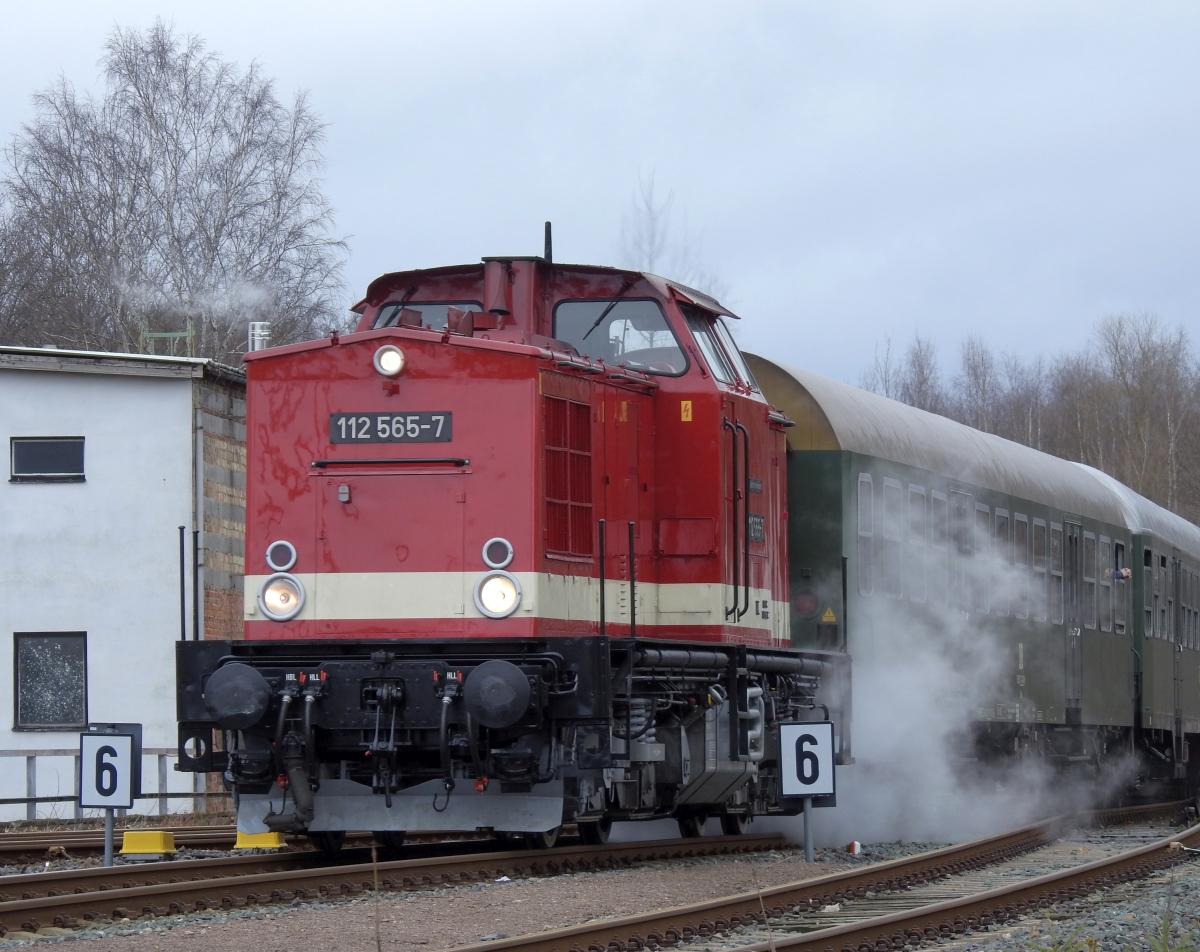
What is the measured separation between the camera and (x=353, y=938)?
7.46 meters

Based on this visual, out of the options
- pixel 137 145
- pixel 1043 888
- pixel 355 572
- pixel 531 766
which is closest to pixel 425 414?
pixel 355 572

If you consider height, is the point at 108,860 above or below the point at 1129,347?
below

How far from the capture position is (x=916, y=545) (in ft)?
47.9

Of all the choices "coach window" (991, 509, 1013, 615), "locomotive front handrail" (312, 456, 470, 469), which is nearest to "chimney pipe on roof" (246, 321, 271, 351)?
"coach window" (991, 509, 1013, 615)

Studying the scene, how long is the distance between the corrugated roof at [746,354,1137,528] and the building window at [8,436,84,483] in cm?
850

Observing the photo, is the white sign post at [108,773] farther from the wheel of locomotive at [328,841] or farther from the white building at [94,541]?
the white building at [94,541]

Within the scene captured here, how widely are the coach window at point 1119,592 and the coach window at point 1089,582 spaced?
2.37 ft

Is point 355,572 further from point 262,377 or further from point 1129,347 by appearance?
point 1129,347

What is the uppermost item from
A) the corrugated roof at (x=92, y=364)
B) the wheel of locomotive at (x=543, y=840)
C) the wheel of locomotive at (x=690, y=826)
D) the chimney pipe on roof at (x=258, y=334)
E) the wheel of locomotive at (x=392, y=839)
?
the chimney pipe on roof at (x=258, y=334)

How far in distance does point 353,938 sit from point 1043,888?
13.5 ft

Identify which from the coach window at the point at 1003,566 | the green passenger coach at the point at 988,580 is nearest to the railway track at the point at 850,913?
the green passenger coach at the point at 988,580

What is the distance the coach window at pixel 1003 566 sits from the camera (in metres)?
16.1

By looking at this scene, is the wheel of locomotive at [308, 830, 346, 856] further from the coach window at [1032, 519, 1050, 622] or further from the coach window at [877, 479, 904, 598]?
the coach window at [1032, 519, 1050, 622]

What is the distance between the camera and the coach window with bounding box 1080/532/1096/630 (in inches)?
730
